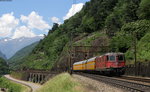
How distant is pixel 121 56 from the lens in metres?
40.3

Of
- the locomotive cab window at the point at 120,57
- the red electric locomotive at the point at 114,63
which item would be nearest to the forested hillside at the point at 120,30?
the locomotive cab window at the point at 120,57

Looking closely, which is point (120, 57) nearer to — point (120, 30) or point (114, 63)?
point (114, 63)

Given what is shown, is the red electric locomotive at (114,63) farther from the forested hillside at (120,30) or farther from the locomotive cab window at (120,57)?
the forested hillside at (120,30)

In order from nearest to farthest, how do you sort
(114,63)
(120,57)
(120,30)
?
1. (114,63)
2. (120,57)
3. (120,30)

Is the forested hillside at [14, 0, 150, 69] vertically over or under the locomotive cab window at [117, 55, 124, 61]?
over

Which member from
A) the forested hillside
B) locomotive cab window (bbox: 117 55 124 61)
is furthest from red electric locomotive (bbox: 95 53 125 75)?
the forested hillside

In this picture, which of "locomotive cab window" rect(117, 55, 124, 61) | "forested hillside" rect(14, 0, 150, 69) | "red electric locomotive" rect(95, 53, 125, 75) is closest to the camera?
"red electric locomotive" rect(95, 53, 125, 75)

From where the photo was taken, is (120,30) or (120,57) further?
(120,30)

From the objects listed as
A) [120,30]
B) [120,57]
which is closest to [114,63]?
[120,57]

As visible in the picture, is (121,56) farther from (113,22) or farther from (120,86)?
(113,22)

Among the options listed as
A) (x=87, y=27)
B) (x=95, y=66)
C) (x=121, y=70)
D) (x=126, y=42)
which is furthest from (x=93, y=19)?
(x=121, y=70)

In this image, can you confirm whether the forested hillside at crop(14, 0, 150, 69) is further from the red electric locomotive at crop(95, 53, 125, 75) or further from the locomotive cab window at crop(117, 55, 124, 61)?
the red electric locomotive at crop(95, 53, 125, 75)

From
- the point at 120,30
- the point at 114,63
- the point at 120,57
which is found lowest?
the point at 114,63

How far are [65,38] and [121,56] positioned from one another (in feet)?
382
